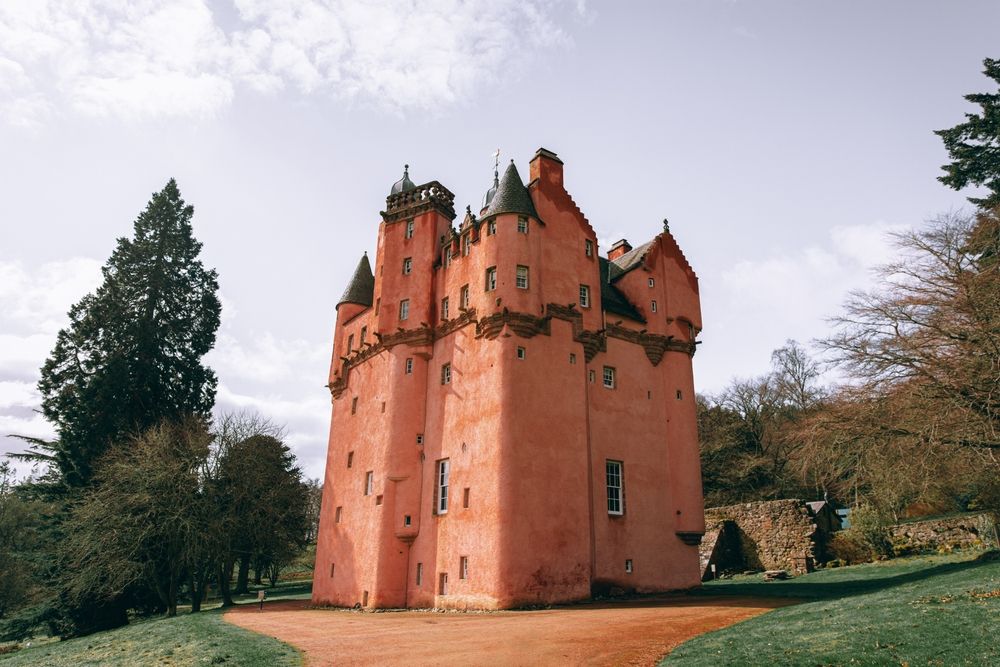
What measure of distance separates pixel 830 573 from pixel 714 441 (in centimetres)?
2147

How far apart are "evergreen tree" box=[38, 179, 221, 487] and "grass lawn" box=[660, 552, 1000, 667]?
32447 millimetres

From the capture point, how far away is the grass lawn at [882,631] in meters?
11.0

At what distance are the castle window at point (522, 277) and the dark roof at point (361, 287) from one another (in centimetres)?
1404

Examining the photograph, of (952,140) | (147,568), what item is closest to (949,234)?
(952,140)

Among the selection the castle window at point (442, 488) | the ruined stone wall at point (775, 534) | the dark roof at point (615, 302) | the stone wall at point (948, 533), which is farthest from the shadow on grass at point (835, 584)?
the dark roof at point (615, 302)

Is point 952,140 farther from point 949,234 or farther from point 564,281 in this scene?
point 564,281

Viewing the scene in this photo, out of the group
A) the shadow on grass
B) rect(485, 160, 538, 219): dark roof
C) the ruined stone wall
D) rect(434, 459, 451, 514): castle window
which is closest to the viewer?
the shadow on grass

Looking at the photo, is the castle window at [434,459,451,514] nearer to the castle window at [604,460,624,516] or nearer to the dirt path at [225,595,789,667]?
the dirt path at [225,595,789,667]

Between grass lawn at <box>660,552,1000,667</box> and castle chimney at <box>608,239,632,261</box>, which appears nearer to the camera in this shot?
grass lawn at <box>660,552,1000,667</box>

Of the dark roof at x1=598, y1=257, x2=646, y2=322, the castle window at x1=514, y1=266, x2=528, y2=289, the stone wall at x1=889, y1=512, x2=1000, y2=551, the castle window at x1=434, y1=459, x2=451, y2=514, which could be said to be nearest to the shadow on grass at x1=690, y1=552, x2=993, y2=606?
the stone wall at x1=889, y1=512, x2=1000, y2=551

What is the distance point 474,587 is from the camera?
82.3 ft

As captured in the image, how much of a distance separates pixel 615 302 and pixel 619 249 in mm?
9541

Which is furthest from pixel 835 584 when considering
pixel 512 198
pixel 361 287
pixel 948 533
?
pixel 361 287

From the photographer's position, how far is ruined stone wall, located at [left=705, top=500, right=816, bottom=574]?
33375mm
